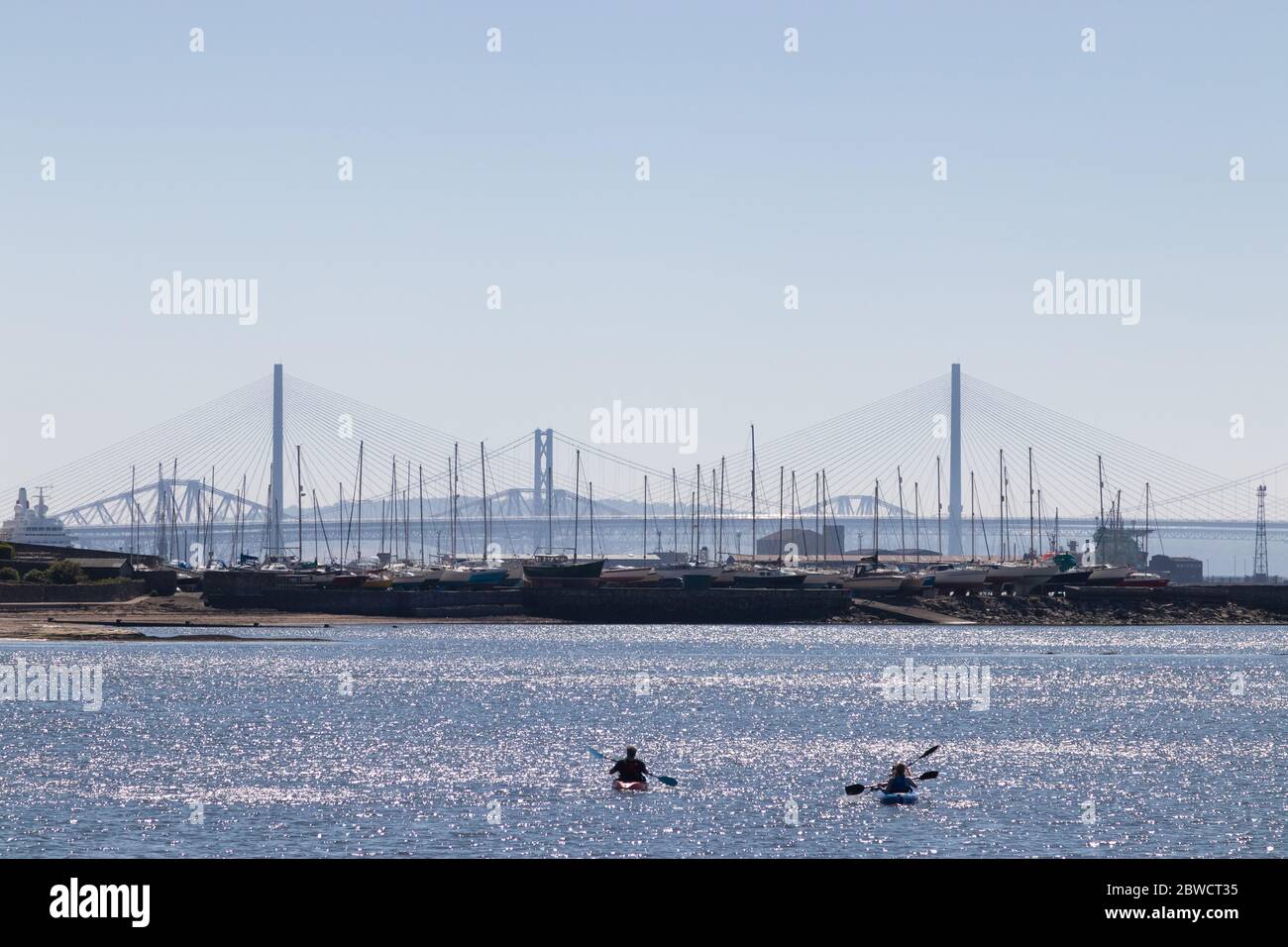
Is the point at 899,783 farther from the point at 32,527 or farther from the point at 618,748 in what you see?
the point at 32,527

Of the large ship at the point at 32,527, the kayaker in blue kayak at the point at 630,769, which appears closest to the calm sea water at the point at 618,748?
the kayaker in blue kayak at the point at 630,769

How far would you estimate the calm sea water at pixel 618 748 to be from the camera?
3112cm

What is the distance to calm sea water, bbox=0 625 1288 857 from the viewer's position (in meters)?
31.1

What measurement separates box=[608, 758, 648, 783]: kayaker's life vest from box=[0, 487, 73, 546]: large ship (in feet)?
430

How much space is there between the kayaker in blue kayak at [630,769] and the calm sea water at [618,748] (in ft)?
1.60

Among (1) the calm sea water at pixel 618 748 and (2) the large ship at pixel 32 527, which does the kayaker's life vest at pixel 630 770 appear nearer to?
(1) the calm sea water at pixel 618 748

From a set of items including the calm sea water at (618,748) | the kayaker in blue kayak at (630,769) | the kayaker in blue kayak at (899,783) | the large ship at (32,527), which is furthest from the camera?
the large ship at (32,527)

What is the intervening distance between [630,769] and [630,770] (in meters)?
0.02

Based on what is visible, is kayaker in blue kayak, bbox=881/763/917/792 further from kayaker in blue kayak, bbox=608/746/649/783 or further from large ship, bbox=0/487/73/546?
large ship, bbox=0/487/73/546

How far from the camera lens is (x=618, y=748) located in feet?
153

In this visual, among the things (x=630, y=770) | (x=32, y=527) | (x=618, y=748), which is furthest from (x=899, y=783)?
(x=32, y=527)

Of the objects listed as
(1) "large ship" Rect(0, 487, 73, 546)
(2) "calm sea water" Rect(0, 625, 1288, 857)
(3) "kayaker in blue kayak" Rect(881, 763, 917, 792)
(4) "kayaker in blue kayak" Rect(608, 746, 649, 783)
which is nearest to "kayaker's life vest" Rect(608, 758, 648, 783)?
(4) "kayaker in blue kayak" Rect(608, 746, 649, 783)
